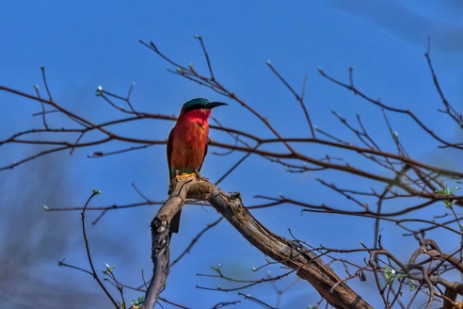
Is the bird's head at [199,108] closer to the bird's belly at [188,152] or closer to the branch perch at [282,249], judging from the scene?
the bird's belly at [188,152]

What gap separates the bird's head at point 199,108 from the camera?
18.7 feet

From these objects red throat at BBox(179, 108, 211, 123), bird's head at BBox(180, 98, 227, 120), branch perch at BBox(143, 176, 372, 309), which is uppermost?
bird's head at BBox(180, 98, 227, 120)

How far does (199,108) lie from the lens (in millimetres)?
5777

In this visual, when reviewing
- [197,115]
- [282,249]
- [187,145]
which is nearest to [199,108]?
[197,115]

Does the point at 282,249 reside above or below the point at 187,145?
below

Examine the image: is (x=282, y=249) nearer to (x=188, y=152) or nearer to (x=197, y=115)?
(x=188, y=152)

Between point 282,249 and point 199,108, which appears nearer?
point 282,249

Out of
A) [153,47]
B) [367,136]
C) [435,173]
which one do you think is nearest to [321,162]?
[367,136]

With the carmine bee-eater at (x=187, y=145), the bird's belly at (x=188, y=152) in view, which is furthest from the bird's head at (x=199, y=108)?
the bird's belly at (x=188, y=152)

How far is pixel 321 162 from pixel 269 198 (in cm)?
28

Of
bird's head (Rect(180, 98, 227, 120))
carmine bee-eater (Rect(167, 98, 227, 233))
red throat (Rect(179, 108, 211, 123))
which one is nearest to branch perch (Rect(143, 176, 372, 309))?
carmine bee-eater (Rect(167, 98, 227, 233))

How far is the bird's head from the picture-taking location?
18.7 ft

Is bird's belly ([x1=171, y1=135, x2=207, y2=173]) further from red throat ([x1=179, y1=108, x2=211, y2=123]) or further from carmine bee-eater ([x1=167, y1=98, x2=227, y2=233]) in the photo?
red throat ([x1=179, y1=108, x2=211, y2=123])

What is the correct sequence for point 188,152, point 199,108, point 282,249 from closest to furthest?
point 282,249 < point 188,152 < point 199,108
